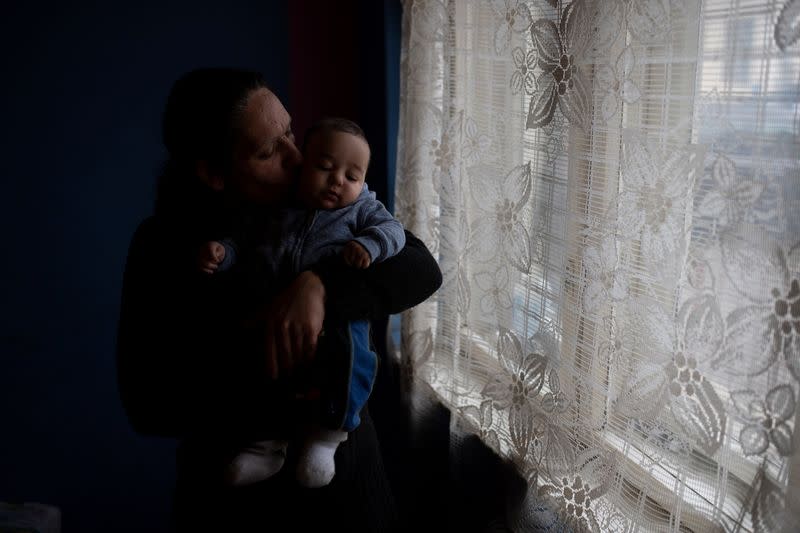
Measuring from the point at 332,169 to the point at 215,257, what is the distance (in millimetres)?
260

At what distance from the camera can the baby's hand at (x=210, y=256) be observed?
1141 mm

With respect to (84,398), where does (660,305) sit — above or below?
above

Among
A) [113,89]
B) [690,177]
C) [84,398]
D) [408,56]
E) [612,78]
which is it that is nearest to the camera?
[690,177]

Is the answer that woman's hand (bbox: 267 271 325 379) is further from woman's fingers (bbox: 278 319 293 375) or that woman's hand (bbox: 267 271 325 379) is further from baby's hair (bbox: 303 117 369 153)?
baby's hair (bbox: 303 117 369 153)

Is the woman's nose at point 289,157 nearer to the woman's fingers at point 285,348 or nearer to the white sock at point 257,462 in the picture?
the woman's fingers at point 285,348

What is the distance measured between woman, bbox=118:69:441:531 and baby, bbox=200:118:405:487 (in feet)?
0.12

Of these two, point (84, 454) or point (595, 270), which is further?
point (84, 454)

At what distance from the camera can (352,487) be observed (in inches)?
48.1

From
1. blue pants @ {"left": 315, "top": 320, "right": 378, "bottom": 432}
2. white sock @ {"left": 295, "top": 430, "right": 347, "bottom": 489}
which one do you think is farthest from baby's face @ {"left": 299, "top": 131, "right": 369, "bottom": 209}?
white sock @ {"left": 295, "top": 430, "right": 347, "bottom": 489}

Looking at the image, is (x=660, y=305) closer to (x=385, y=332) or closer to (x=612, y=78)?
(x=612, y=78)

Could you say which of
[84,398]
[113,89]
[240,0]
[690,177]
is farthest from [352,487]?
[240,0]

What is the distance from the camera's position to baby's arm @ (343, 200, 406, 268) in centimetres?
112

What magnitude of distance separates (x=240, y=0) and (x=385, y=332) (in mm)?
1065

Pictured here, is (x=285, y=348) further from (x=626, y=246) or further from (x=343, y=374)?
(x=626, y=246)
